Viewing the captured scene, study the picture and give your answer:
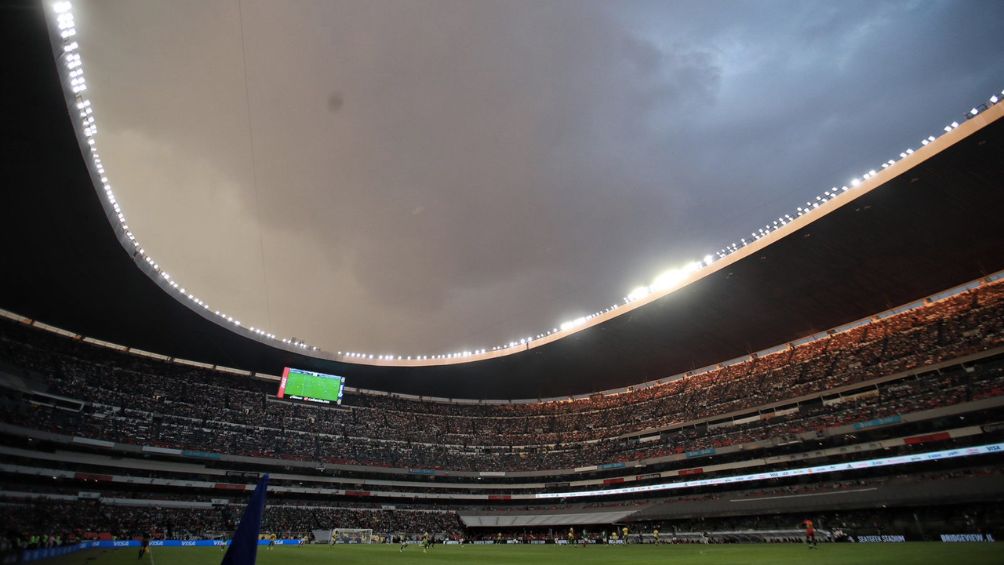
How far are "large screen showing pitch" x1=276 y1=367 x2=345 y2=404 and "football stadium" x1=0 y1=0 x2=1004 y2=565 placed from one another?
24 centimetres

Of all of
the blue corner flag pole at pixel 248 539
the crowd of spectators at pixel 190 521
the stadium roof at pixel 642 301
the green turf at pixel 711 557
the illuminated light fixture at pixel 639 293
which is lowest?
the green turf at pixel 711 557

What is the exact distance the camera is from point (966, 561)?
12.5m

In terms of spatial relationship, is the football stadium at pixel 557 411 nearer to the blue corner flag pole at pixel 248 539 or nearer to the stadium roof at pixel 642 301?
the stadium roof at pixel 642 301

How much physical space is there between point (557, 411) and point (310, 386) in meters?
33.3

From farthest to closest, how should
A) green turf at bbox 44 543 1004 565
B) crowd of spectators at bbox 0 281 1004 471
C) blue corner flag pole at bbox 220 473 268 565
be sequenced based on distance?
crowd of spectators at bbox 0 281 1004 471 → green turf at bbox 44 543 1004 565 → blue corner flag pole at bbox 220 473 268 565

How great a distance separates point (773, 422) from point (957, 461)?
515 inches

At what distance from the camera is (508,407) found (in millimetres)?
69812

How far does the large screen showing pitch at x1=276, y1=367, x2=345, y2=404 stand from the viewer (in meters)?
52.4

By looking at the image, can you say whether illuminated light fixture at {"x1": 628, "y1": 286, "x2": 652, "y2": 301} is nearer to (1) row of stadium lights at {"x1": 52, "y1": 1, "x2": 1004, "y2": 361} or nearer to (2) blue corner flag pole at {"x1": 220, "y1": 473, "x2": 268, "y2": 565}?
(1) row of stadium lights at {"x1": 52, "y1": 1, "x2": 1004, "y2": 361}

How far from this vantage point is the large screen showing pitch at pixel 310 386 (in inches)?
2063

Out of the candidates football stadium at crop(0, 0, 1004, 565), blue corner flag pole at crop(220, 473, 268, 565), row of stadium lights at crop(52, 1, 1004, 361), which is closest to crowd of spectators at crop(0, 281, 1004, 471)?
football stadium at crop(0, 0, 1004, 565)

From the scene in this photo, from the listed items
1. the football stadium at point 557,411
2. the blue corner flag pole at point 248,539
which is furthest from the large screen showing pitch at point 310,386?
the blue corner flag pole at point 248,539

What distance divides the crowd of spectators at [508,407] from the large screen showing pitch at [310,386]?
4.66 m

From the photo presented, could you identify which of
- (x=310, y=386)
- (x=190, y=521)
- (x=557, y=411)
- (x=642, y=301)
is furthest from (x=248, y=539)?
(x=557, y=411)
